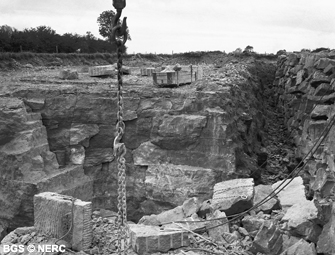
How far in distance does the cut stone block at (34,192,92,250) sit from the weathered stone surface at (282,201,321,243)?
3.70 m

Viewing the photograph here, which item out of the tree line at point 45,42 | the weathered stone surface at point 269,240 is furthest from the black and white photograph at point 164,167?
the tree line at point 45,42

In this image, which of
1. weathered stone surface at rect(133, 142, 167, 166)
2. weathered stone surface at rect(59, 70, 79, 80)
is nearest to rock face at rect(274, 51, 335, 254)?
weathered stone surface at rect(133, 142, 167, 166)

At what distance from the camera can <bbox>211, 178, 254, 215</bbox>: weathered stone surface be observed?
7938mm

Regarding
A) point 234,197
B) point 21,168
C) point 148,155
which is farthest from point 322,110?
point 21,168

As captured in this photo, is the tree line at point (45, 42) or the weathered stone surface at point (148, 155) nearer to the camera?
the weathered stone surface at point (148, 155)

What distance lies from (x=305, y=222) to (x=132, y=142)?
6618 millimetres

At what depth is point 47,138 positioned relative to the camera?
12188 mm

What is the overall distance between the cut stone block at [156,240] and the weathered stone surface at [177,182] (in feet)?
13.3

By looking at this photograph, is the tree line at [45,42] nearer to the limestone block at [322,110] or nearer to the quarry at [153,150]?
the quarry at [153,150]

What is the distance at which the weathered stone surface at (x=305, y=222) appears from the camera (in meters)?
6.46

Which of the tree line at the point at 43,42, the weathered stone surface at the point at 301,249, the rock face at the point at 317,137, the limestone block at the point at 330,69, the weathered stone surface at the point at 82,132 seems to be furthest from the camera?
the tree line at the point at 43,42

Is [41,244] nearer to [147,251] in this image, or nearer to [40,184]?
[147,251]

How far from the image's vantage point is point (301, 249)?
6.21 metres

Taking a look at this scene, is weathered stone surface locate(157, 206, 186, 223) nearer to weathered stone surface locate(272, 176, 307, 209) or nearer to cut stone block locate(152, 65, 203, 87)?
weathered stone surface locate(272, 176, 307, 209)
